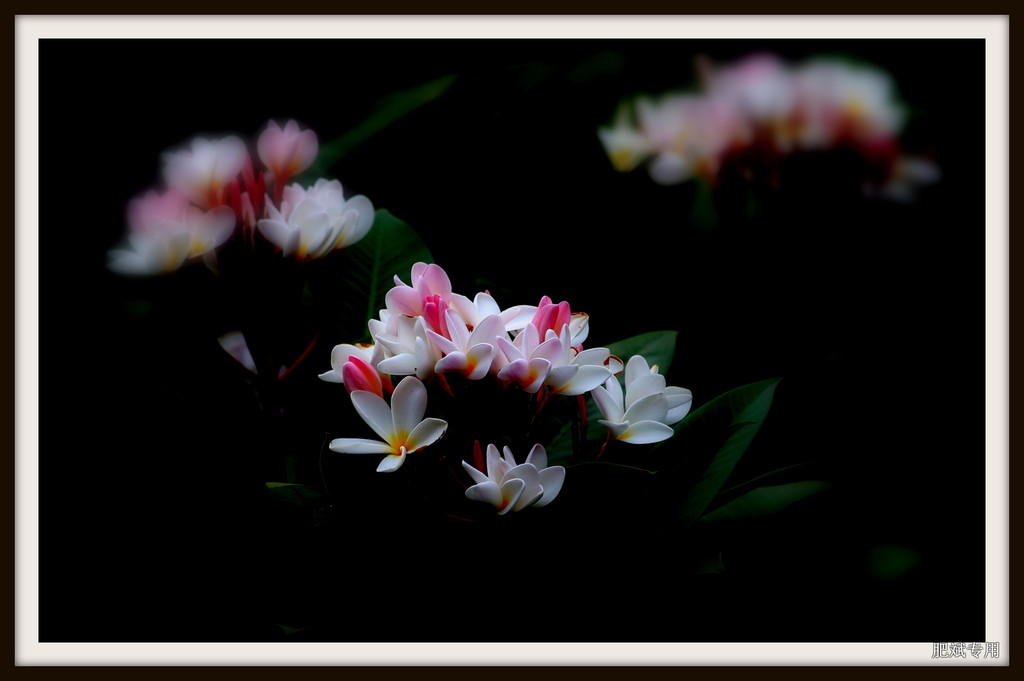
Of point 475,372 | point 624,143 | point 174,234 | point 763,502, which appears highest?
point 624,143

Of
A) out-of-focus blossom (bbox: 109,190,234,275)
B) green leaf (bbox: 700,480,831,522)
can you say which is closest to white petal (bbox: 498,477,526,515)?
green leaf (bbox: 700,480,831,522)

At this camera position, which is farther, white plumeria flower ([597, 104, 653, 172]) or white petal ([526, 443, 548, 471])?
white plumeria flower ([597, 104, 653, 172])

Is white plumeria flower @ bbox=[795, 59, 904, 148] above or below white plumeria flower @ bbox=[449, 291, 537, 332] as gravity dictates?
above

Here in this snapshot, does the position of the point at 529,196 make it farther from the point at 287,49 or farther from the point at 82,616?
the point at 82,616

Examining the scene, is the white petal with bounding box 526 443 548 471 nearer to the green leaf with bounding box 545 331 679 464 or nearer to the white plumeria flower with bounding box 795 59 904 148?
the green leaf with bounding box 545 331 679 464

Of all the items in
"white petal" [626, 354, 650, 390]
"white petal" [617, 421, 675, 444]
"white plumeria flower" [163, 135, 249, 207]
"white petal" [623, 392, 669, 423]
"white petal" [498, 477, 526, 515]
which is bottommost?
"white petal" [498, 477, 526, 515]

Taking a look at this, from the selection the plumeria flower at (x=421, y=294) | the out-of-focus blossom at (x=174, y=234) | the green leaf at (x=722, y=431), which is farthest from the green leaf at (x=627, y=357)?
the out-of-focus blossom at (x=174, y=234)

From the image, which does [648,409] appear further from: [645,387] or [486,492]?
[486,492]

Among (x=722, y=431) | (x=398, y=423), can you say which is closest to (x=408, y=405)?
(x=398, y=423)
